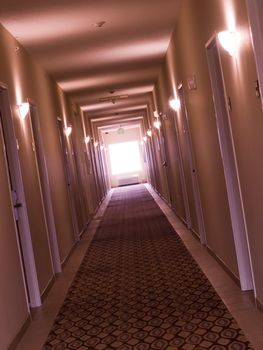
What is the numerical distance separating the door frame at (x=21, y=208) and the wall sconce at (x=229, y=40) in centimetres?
232

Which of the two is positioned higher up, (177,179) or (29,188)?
(29,188)

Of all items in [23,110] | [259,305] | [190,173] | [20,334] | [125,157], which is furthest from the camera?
[125,157]

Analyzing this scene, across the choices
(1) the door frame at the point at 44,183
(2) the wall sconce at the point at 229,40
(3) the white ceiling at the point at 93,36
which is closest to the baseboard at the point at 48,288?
(1) the door frame at the point at 44,183

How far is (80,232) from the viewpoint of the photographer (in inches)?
433

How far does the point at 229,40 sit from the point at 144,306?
8.34ft

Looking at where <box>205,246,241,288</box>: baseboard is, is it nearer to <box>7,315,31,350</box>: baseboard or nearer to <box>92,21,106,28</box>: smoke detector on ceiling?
<box>7,315,31,350</box>: baseboard

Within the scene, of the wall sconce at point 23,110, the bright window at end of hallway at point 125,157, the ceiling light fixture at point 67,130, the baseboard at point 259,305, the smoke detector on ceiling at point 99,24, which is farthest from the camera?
the bright window at end of hallway at point 125,157

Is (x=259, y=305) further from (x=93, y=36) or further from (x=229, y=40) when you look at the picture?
(x=93, y=36)

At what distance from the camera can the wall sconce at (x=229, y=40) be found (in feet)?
13.6

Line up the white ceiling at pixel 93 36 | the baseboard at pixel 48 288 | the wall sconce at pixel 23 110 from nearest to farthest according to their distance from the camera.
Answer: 1. the white ceiling at pixel 93 36
2. the baseboard at pixel 48 288
3. the wall sconce at pixel 23 110

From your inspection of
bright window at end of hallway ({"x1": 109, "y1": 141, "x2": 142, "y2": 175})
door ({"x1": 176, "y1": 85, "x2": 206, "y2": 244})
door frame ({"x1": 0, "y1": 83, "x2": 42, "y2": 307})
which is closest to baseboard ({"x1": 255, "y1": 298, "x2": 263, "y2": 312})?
door frame ({"x1": 0, "y1": 83, "x2": 42, "y2": 307})

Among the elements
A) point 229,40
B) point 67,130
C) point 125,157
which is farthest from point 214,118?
point 125,157

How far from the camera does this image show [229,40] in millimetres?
4188

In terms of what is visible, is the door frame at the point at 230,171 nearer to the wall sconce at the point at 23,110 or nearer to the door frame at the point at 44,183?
the wall sconce at the point at 23,110
